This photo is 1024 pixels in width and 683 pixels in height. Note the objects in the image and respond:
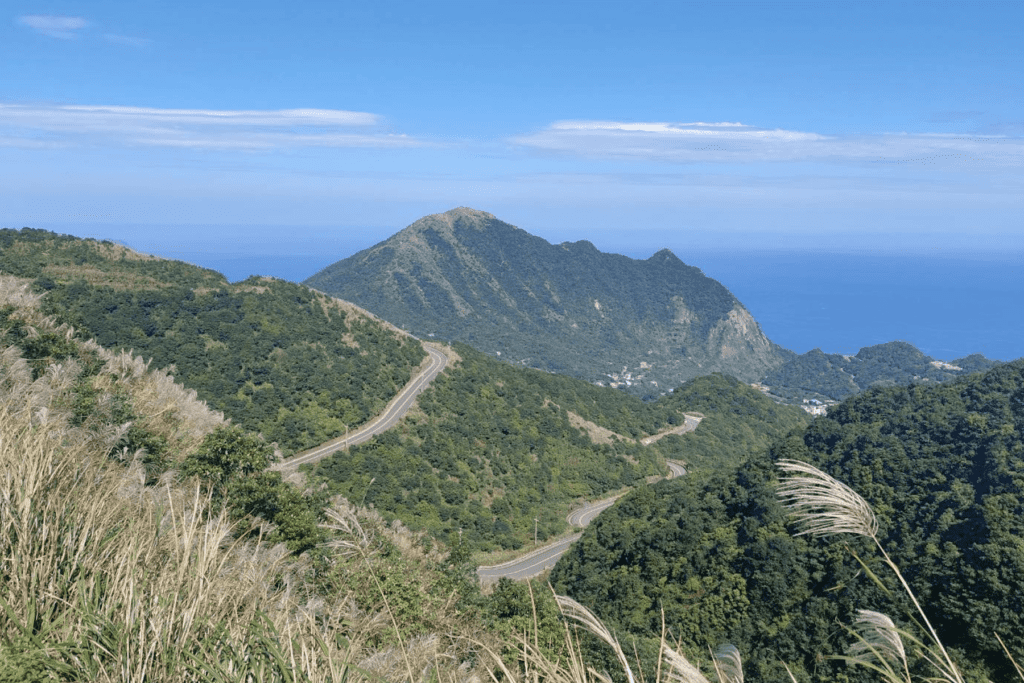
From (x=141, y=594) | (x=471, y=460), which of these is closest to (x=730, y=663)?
(x=141, y=594)

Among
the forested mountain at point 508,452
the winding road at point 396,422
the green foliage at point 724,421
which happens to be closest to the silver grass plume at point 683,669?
the forested mountain at point 508,452

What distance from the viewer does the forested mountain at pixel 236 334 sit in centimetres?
4906

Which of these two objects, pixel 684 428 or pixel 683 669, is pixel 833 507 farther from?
pixel 684 428

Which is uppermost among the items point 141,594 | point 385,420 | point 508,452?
point 141,594

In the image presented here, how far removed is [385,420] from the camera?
5353 centimetres

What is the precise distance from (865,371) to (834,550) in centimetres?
18354

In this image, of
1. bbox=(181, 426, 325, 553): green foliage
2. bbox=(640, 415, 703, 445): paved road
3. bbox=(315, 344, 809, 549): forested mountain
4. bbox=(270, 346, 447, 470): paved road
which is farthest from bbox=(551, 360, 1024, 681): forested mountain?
bbox=(640, 415, 703, 445): paved road

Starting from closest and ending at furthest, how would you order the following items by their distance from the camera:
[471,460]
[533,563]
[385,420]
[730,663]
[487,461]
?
[730,663] < [533,563] < [385,420] < [471,460] < [487,461]

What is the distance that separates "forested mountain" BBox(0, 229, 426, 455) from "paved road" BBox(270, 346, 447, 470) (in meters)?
0.97

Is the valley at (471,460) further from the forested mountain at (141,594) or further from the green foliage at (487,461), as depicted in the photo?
the forested mountain at (141,594)

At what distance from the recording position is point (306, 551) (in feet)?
43.7

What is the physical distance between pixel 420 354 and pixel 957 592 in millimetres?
54737

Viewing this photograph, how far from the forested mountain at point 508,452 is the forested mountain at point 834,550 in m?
10.5

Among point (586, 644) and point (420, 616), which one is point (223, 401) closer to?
point (586, 644)
